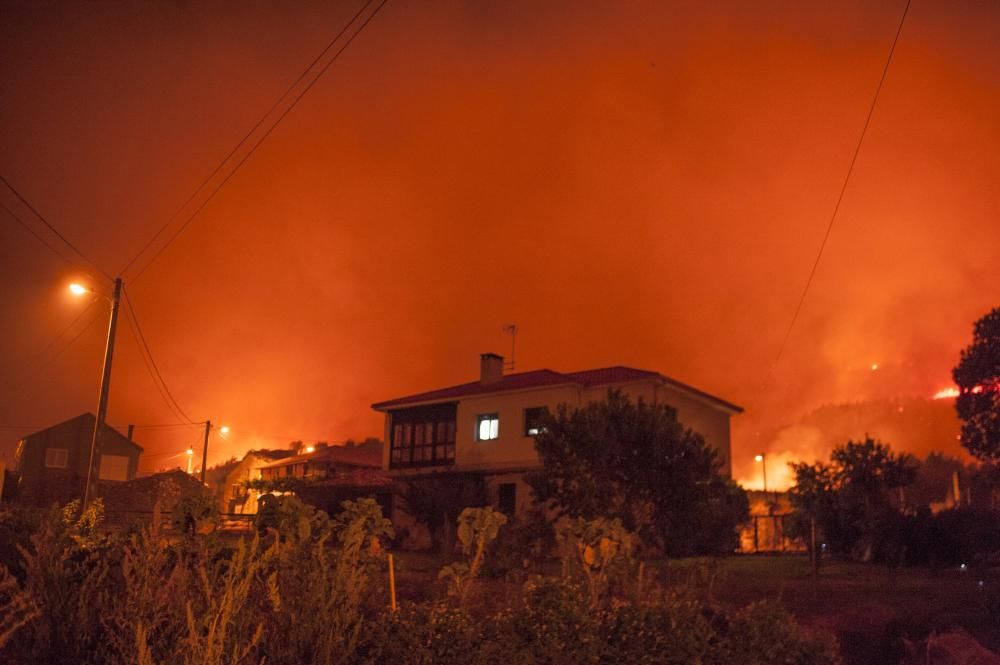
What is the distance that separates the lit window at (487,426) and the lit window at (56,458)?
117 feet

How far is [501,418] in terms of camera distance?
114 feet

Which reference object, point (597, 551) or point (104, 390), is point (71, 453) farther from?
point (597, 551)

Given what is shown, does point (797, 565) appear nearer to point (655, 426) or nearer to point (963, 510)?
point (963, 510)

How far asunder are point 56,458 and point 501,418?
37.5 m

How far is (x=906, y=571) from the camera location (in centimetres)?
2131

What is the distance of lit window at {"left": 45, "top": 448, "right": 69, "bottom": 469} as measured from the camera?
54.8m

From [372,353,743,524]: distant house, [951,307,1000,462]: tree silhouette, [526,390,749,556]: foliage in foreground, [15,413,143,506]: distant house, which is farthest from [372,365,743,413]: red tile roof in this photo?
[15,413,143,506]: distant house

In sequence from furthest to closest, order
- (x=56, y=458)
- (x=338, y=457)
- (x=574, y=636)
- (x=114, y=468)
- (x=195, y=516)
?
1. (x=114, y=468)
2. (x=56, y=458)
3. (x=338, y=457)
4. (x=195, y=516)
5. (x=574, y=636)

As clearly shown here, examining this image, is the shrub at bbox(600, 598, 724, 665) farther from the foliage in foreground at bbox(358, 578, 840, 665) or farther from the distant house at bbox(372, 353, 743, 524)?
the distant house at bbox(372, 353, 743, 524)

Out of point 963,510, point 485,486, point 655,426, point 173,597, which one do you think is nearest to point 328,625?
point 173,597

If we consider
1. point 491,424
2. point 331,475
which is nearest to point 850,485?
point 491,424

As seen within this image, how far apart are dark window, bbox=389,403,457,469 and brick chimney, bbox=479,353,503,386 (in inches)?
79.9

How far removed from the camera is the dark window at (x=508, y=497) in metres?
33.4

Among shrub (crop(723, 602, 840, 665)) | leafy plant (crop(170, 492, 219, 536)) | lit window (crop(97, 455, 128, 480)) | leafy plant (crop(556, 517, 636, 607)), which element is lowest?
shrub (crop(723, 602, 840, 665))
